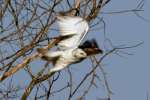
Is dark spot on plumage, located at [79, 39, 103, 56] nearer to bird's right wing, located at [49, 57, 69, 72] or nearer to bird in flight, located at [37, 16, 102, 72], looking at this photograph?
bird in flight, located at [37, 16, 102, 72]

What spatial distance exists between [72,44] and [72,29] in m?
0.07

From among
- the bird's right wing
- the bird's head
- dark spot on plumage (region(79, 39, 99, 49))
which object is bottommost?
the bird's right wing

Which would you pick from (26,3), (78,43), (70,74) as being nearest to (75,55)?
(78,43)

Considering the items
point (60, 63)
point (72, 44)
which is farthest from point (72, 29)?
point (60, 63)

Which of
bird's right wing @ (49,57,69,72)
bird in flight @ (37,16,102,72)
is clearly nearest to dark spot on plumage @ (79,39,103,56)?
bird in flight @ (37,16,102,72)

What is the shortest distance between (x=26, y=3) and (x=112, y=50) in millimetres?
717

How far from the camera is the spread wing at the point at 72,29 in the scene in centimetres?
219

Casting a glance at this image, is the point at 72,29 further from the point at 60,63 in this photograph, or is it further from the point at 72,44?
the point at 60,63

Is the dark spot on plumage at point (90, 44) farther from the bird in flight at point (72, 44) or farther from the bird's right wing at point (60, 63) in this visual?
the bird's right wing at point (60, 63)

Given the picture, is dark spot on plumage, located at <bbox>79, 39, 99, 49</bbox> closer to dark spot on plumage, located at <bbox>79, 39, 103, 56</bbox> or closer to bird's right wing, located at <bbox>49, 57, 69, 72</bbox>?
dark spot on plumage, located at <bbox>79, 39, 103, 56</bbox>

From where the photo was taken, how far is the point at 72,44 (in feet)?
7.32

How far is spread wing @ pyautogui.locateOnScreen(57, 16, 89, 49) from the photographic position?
2.19m

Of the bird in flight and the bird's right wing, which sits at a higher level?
the bird in flight

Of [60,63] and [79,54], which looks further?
[60,63]
